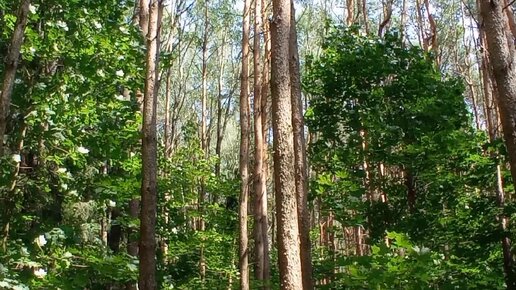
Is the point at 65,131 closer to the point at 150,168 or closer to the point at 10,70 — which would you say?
the point at 150,168

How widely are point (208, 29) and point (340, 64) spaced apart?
63.5ft

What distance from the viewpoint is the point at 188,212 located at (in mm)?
14445

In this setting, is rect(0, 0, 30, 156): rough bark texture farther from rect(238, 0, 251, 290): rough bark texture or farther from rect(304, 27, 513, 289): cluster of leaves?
rect(238, 0, 251, 290): rough bark texture

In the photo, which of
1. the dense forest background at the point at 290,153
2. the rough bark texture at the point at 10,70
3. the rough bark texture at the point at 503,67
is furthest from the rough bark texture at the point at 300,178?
the rough bark texture at the point at 10,70

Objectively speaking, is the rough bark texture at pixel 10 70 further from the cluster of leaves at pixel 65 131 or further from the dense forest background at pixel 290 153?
the cluster of leaves at pixel 65 131

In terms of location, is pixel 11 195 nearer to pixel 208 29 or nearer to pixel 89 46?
pixel 89 46

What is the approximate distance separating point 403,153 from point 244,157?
5.45 meters

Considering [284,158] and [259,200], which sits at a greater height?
[259,200]

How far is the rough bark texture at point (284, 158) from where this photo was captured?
16.9ft

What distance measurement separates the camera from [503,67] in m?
5.02

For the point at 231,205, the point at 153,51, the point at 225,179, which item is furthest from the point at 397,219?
the point at 231,205

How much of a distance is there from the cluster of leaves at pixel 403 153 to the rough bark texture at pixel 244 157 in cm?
294

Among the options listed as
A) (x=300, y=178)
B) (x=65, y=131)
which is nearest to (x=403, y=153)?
(x=300, y=178)

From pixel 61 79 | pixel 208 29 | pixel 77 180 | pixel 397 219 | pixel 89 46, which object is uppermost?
pixel 208 29
